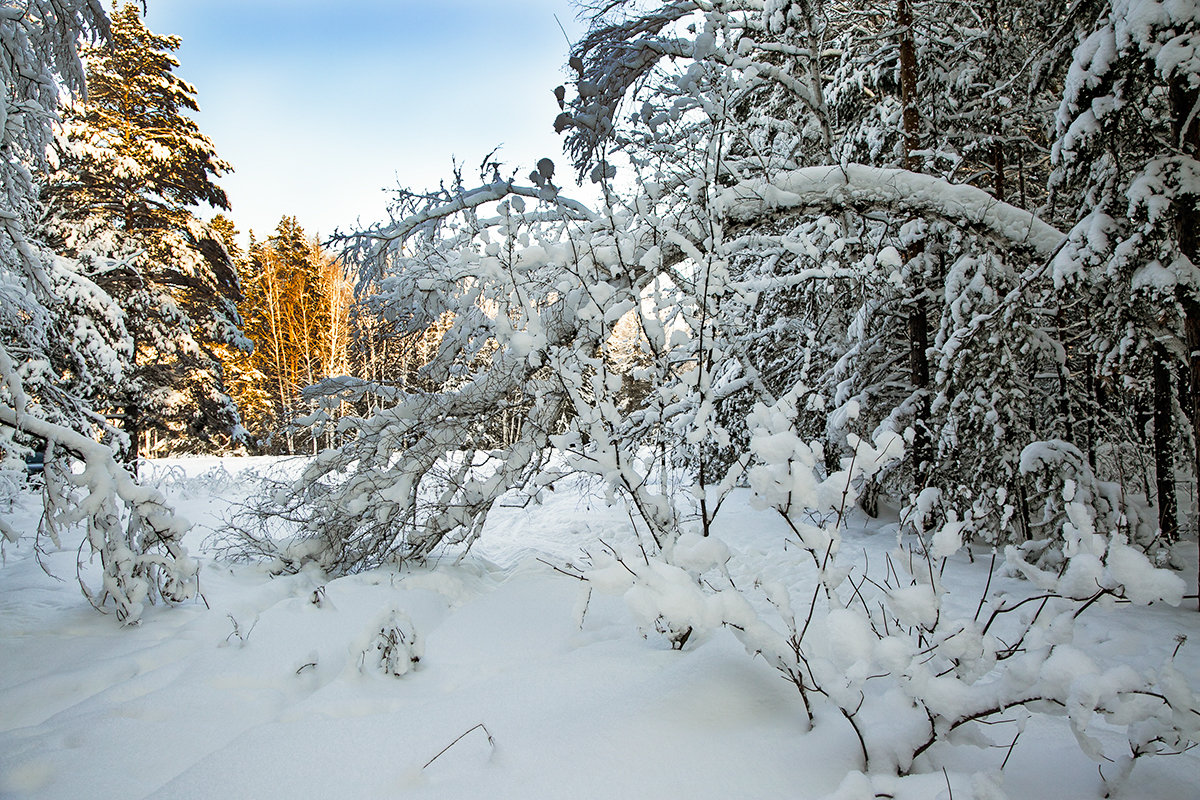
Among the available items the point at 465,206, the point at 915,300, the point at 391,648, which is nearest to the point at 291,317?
the point at 465,206

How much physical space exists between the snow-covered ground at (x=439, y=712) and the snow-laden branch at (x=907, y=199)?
3.00m

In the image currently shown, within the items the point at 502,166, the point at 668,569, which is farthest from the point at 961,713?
the point at 502,166

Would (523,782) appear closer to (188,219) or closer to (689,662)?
(689,662)

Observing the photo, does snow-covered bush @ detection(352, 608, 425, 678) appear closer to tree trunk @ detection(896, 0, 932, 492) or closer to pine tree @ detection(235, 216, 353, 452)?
tree trunk @ detection(896, 0, 932, 492)

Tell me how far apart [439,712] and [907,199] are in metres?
4.66

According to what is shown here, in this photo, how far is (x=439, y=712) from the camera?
6.56 feet

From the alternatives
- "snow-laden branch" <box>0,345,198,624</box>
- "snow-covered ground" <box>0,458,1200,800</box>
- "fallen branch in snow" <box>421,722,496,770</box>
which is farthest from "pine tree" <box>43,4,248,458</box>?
"fallen branch in snow" <box>421,722,496,770</box>

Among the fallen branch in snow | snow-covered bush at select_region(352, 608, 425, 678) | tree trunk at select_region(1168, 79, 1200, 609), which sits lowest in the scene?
snow-covered bush at select_region(352, 608, 425, 678)

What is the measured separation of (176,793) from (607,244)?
10.7ft

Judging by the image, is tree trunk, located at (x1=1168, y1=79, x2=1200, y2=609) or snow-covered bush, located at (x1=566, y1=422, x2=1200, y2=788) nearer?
snow-covered bush, located at (x1=566, y1=422, x2=1200, y2=788)

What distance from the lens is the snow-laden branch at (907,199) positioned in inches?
167

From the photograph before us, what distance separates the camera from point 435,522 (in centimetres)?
434

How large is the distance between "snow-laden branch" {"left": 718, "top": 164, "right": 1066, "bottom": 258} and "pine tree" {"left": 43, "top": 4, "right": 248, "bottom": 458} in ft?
34.7

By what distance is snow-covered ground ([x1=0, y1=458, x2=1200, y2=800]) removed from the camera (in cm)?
152
